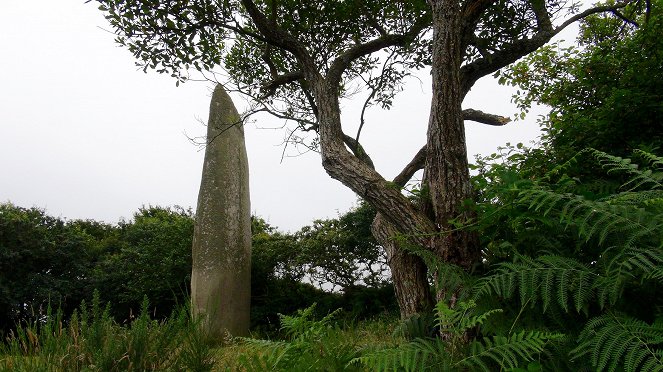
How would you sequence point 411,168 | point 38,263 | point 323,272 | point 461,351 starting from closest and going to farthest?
point 461,351
point 411,168
point 323,272
point 38,263

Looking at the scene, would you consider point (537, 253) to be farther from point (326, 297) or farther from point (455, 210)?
point (326, 297)

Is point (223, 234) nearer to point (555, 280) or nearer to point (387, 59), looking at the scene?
point (387, 59)

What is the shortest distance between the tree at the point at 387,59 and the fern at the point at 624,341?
95 cm

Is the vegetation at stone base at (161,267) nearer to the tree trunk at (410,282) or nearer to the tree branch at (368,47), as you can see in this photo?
the tree branch at (368,47)

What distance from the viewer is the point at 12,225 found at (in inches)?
516

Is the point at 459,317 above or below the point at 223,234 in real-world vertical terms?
below

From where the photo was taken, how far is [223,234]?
998 cm

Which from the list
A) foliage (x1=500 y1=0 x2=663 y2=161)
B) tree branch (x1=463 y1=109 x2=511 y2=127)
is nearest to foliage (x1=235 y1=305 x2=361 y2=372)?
foliage (x1=500 y1=0 x2=663 y2=161)

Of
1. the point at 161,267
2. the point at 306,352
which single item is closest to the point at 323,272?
the point at 161,267

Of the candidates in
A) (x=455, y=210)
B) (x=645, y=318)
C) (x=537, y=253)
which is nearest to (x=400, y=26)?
(x=455, y=210)

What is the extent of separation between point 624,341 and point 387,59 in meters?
6.95

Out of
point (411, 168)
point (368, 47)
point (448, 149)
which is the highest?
point (368, 47)

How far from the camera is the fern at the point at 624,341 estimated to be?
220 centimetres

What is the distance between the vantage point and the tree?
180 inches
